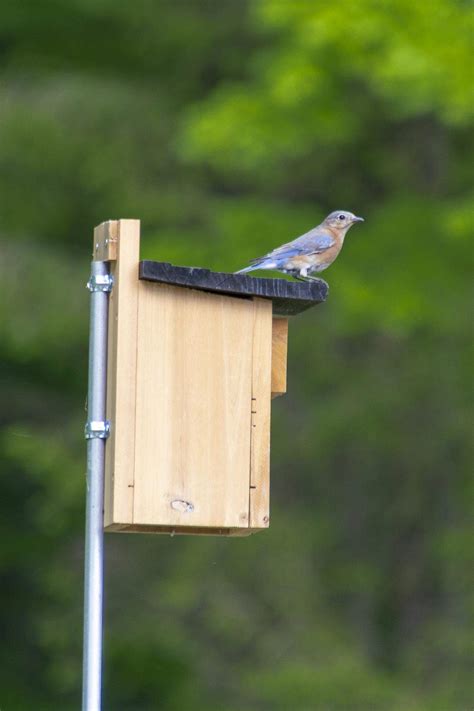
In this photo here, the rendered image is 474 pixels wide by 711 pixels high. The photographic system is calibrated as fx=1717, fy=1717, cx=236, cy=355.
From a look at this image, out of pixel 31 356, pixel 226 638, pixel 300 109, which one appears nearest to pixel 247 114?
pixel 300 109

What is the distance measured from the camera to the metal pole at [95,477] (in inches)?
205

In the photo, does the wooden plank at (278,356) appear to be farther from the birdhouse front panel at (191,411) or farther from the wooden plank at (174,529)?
the wooden plank at (174,529)

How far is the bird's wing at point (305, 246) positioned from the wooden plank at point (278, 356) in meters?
0.77

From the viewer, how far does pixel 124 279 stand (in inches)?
219

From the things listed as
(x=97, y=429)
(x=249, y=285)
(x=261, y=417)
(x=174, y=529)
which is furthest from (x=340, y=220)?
(x=97, y=429)

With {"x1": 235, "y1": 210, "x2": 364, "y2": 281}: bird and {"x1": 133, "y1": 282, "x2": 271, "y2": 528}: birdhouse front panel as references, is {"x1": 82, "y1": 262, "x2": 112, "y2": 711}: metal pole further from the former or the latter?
{"x1": 235, "y1": 210, "x2": 364, "y2": 281}: bird

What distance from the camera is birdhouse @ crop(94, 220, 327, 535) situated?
555 cm

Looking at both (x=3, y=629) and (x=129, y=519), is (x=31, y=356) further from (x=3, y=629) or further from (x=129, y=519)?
(x=129, y=519)

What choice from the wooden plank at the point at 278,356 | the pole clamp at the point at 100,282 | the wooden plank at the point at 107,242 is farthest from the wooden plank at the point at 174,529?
the wooden plank at the point at 107,242

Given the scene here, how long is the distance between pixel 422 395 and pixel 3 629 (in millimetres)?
4591

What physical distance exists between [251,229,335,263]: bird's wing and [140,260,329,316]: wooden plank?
0.93 metres

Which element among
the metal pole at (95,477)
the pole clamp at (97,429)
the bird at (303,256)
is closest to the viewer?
the metal pole at (95,477)

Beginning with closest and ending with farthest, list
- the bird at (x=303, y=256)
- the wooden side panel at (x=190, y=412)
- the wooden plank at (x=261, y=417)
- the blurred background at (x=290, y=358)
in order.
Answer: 1. the wooden side panel at (x=190, y=412)
2. the wooden plank at (x=261, y=417)
3. the bird at (x=303, y=256)
4. the blurred background at (x=290, y=358)

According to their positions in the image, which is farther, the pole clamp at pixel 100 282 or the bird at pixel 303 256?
the bird at pixel 303 256
